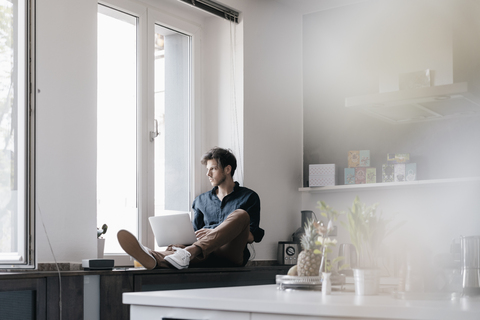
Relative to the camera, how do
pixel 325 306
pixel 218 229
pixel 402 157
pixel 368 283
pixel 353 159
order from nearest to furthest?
pixel 325 306 < pixel 368 283 < pixel 218 229 < pixel 402 157 < pixel 353 159

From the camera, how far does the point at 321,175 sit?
4645 mm

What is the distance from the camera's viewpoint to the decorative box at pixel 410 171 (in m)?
4.25

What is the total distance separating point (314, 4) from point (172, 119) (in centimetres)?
165

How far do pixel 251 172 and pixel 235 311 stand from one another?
3002 millimetres

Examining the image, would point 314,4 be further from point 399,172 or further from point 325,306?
point 325,306

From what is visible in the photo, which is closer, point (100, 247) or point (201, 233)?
point (100, 247)

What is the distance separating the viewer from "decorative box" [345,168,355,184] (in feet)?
14.9

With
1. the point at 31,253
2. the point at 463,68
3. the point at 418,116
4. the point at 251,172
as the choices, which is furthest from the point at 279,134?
the point at 31,253

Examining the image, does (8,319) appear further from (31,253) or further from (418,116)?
(418,116)

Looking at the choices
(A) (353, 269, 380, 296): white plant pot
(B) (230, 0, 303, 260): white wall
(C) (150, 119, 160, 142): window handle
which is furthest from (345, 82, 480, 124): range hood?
(A) (353, 269, 380, 296): white plant pot

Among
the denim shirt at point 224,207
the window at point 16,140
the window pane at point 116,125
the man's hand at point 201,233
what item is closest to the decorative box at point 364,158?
the denim shirt at point 224,207

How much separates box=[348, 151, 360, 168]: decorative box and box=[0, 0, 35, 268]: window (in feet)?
8.51

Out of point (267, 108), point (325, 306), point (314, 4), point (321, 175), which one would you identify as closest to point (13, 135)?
point (325, 306)

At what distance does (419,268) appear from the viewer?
1607 mm
